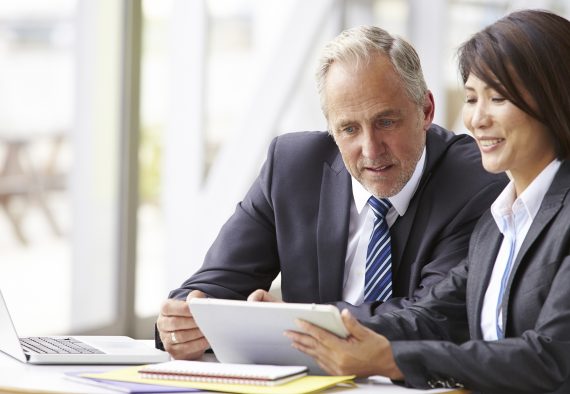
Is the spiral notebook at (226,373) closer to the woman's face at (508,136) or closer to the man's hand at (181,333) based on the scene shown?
the man's hand at (181,333)

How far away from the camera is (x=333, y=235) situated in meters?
3.20

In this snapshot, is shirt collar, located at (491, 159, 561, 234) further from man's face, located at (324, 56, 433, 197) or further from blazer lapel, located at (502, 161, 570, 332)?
man's face, located at (324, 56, 433, 197)

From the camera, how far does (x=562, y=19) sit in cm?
267

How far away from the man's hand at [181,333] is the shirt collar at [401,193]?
2.13 feet

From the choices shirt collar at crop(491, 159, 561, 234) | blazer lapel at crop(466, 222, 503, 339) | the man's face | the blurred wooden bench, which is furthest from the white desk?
the blurred wooden bench

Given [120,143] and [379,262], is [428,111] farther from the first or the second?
[120,143]

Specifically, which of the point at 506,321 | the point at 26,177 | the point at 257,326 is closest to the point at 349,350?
the point at 257,326

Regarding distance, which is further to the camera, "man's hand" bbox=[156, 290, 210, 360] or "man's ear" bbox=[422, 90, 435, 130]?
"man's ear" bbox=[422, 90, 435, 130]

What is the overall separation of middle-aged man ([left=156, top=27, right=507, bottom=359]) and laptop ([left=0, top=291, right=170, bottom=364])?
0.12 metres

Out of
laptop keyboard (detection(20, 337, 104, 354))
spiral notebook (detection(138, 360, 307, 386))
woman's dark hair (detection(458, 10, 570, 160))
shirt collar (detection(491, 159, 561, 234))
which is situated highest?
woman's dark hair (detection(458, 10, 570, 160))

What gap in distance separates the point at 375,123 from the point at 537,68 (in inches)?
22.0

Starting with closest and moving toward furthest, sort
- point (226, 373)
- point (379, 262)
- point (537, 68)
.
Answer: point (226, 373), point (537, 68), point (379, 262)

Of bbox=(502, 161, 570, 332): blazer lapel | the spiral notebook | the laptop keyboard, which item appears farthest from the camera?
the laptop keyboard

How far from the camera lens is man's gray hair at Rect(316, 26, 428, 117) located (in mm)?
3066
